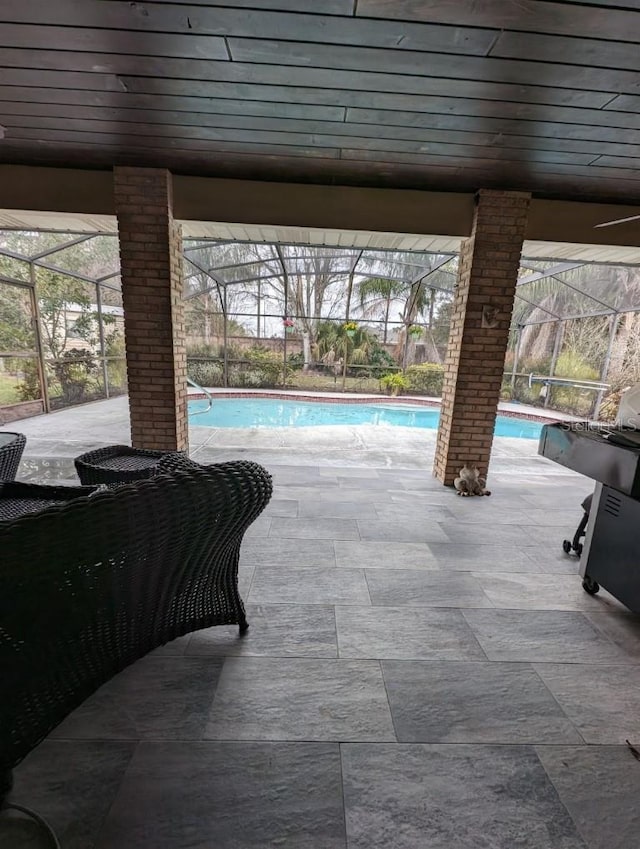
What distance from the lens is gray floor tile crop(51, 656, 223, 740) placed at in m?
1.14

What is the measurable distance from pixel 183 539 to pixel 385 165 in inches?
116

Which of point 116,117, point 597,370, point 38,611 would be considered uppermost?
point 116,117

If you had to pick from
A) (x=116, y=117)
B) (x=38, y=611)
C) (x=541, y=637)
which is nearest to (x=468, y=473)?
(x=541, y=637)

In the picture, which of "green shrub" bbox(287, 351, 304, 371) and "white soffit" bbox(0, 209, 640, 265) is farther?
"green shrub" bbox(287, 351, 304, 371)

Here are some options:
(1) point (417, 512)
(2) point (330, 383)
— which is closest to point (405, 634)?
(1) point (417, 512)

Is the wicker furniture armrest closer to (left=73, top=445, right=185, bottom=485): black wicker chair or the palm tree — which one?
(left=73, top=445, right=185, bottom=485): black wicker chair

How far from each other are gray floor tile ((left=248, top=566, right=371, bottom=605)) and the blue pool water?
5.58m

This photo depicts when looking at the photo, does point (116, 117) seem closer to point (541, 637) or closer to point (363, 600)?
point (363, 600)

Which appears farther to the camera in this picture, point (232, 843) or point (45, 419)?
point (45, 419)

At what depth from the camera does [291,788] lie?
100cm

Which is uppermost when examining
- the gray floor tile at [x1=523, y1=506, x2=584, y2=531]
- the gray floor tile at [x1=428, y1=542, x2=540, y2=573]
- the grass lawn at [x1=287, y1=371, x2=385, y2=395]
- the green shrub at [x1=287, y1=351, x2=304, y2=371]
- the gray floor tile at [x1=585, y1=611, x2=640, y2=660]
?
the green shrub at [x1=287, y1=351, x2=304, y2=371]

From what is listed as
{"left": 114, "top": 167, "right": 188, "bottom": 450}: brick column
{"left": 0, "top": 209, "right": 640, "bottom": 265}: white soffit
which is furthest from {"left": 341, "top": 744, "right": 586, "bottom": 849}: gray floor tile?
{"left": 0, "top": 209, "right": 640, "bottom": 265}: white soffit

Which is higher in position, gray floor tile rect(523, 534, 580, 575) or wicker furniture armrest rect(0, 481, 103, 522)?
wicker furniture armrest rect(0, 481, 103, 522)

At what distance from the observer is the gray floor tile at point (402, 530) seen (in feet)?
7.93
